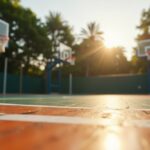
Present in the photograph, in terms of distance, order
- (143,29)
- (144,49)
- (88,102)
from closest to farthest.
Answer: (88,102) < (144,49) < (143,29)

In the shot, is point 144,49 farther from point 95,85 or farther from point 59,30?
point 59,30

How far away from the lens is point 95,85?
28.5m

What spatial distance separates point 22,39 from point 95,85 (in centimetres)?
936

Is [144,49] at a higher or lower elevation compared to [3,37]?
higher

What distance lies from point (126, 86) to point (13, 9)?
1404 cm

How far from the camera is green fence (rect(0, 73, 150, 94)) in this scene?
2634 centimetres

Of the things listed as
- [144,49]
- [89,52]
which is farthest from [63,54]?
[89,52]

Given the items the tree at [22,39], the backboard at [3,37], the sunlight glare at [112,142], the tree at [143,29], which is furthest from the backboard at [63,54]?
the sunlight glare at [112,142]

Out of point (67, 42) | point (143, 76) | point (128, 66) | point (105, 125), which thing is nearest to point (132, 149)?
point (105, 125)

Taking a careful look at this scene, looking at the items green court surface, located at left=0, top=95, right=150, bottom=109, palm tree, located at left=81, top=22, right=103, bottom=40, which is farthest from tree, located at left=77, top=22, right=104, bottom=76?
green court surface, located at left=0, top=95, right=150, bottom=109

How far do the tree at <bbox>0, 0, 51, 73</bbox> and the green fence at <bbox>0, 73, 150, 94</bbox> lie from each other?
13.6 feet

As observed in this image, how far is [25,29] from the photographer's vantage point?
1276 inches

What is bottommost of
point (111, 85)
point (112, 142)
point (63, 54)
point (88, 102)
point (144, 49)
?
point (112, 142)

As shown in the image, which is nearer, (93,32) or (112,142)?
(112,142)
